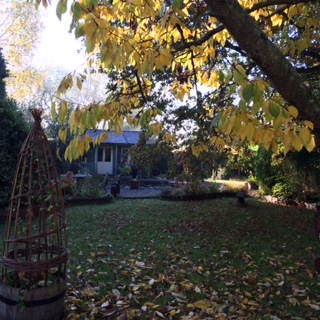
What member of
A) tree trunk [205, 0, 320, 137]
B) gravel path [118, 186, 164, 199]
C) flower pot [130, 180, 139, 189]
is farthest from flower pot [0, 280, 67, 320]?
flower pot [130, 180, 139, 189]

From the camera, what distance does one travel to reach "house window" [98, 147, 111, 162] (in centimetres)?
2664

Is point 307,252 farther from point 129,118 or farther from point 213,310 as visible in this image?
point 129,118

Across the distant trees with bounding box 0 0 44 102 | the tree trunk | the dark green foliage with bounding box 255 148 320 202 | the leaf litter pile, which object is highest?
the distant trees with bounding box 0 0 44 102

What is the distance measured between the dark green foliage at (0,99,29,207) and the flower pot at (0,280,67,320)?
6190 millimetres

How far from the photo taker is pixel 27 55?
2598 cm

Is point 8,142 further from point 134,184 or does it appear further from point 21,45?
point 21,45

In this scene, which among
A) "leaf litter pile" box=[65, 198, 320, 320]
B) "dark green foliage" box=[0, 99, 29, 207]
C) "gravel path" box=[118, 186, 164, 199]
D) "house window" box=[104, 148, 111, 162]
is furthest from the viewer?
"house window" box=[104, 148, 111, 162]

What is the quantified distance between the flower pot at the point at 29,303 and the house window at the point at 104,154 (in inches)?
933

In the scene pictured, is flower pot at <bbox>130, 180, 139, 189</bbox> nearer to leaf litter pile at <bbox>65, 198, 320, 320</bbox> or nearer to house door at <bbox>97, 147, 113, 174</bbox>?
house door at <bbox>97, 147, 113, 174</bbox>

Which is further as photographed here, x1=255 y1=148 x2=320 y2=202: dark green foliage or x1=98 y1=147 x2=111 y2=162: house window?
x1=98 y1=147 x2=111 y2=162: house window

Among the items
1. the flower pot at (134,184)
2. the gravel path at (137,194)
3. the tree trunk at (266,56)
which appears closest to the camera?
the tree trunk at (266,56)

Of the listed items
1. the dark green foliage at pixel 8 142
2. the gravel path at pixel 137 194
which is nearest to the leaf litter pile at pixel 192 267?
the dark green foliage at pixel 8 142

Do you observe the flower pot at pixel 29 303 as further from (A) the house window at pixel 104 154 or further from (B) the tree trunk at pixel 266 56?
(A) the house window at pixel 104 154

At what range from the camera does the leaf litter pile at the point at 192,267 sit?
397cm
